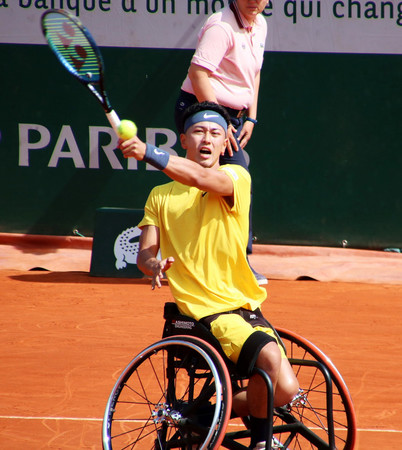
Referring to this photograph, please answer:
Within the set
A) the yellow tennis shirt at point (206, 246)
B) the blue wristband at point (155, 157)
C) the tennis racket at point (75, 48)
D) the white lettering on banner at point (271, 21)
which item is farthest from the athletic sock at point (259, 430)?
the white lettering on banner at point (271, 21)

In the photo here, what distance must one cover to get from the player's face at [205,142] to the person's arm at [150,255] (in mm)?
329

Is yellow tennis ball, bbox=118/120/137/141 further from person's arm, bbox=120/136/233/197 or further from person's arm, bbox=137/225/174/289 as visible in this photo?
person's arm, bbox=137/225/174/289

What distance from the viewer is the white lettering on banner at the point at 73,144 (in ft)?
26.0

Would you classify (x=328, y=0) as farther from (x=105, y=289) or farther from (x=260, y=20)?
(x=105, y=289)

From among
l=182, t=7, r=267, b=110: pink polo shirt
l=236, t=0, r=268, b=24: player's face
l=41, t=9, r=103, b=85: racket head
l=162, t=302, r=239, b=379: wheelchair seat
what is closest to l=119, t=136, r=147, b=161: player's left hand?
l=41, t=9, r=103, b=85: racket head

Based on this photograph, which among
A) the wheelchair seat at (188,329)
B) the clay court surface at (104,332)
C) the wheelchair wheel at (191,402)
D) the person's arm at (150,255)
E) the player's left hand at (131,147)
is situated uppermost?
the player's left hand at (131,147)

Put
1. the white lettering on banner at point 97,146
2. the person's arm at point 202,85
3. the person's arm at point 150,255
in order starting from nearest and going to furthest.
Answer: the person's arm at point 150,255 → the person's arm at point 202,85 → the white lettering on banner at point 97,146

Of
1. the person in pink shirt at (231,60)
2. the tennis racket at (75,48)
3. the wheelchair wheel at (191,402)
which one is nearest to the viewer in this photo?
the wheelchair wheel at (191,402)

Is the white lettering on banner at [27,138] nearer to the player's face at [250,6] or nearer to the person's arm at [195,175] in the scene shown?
the player's face at [250,6]

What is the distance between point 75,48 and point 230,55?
2.42m

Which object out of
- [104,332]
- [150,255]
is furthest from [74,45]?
[104,332]

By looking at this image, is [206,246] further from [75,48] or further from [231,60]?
[231,60]

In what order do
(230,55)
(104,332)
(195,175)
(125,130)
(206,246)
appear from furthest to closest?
(230,55), (104,332), (206,246), (195,175), (125,130)

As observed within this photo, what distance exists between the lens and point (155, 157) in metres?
2.94
